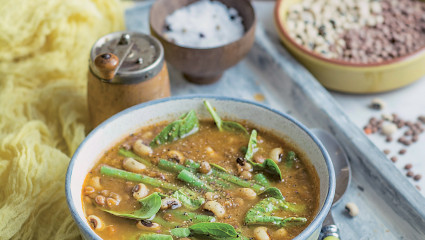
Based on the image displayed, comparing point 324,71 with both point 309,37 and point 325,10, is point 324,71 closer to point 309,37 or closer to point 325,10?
point 309,37

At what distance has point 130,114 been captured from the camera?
7.48ft

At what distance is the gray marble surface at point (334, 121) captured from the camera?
2.31 m

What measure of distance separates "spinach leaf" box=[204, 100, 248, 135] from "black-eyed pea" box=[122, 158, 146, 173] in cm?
40

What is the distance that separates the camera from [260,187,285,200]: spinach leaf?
6.57 ft

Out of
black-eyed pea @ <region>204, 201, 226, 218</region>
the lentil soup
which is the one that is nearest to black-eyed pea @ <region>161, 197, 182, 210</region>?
the lentil soup

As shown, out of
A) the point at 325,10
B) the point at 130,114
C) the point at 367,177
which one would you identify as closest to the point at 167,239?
the point at 130,114

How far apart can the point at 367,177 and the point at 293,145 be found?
51cm

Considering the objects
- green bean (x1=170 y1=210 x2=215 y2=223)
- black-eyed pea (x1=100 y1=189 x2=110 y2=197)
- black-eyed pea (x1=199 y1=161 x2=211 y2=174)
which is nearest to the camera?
green bean (x1=170 y1=210 x2=215 y2=223)

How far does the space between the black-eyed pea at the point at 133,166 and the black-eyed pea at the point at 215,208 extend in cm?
33

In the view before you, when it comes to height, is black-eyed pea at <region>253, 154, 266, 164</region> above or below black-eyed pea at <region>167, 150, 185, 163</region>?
above

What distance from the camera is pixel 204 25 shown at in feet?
10.2

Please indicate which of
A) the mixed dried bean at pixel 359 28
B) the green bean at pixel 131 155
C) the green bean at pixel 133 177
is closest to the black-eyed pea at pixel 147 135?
the green bean at pixel 131 155

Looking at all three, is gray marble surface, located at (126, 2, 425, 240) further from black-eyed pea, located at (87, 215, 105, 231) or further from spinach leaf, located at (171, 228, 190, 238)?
black-eyed pea, located at (87, 215, 105, 231)

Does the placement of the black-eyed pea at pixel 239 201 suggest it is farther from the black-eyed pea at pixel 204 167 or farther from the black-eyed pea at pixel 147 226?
the black-eyed pea at pixel 147 226
